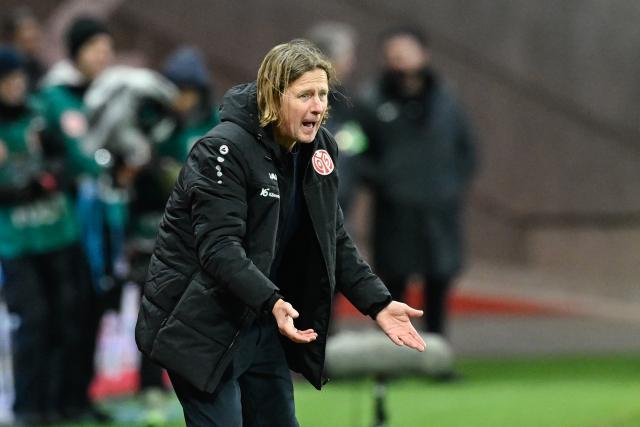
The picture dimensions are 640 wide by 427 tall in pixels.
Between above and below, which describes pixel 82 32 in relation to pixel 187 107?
above

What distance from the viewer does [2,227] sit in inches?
342

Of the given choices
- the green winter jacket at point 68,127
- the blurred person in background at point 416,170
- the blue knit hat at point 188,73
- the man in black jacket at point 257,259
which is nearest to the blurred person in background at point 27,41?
the green winter jacket at point 68,127

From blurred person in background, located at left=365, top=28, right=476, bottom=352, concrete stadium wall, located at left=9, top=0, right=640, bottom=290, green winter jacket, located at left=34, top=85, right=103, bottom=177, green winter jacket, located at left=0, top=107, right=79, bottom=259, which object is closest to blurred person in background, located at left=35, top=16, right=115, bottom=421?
green winter jacket, located at left=34, top=85, right=103, bottom=177

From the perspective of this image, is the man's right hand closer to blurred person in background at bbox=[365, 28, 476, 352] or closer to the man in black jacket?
the man in black jacket

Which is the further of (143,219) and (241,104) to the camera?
(143,219)

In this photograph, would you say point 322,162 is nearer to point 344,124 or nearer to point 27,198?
point 27,198

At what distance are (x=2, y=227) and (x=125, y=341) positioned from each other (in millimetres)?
1614

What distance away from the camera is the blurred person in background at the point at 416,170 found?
1088cm

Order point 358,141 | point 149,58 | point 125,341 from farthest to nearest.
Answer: point 149,58 → point 358,141 → point 125,341

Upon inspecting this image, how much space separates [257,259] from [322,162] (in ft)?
1.29

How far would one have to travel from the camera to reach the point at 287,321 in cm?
481

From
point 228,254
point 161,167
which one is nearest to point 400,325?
point 228,254

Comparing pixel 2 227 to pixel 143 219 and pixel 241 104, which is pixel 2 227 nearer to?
pixel 143 219

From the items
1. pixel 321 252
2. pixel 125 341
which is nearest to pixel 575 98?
pixel 125 341
